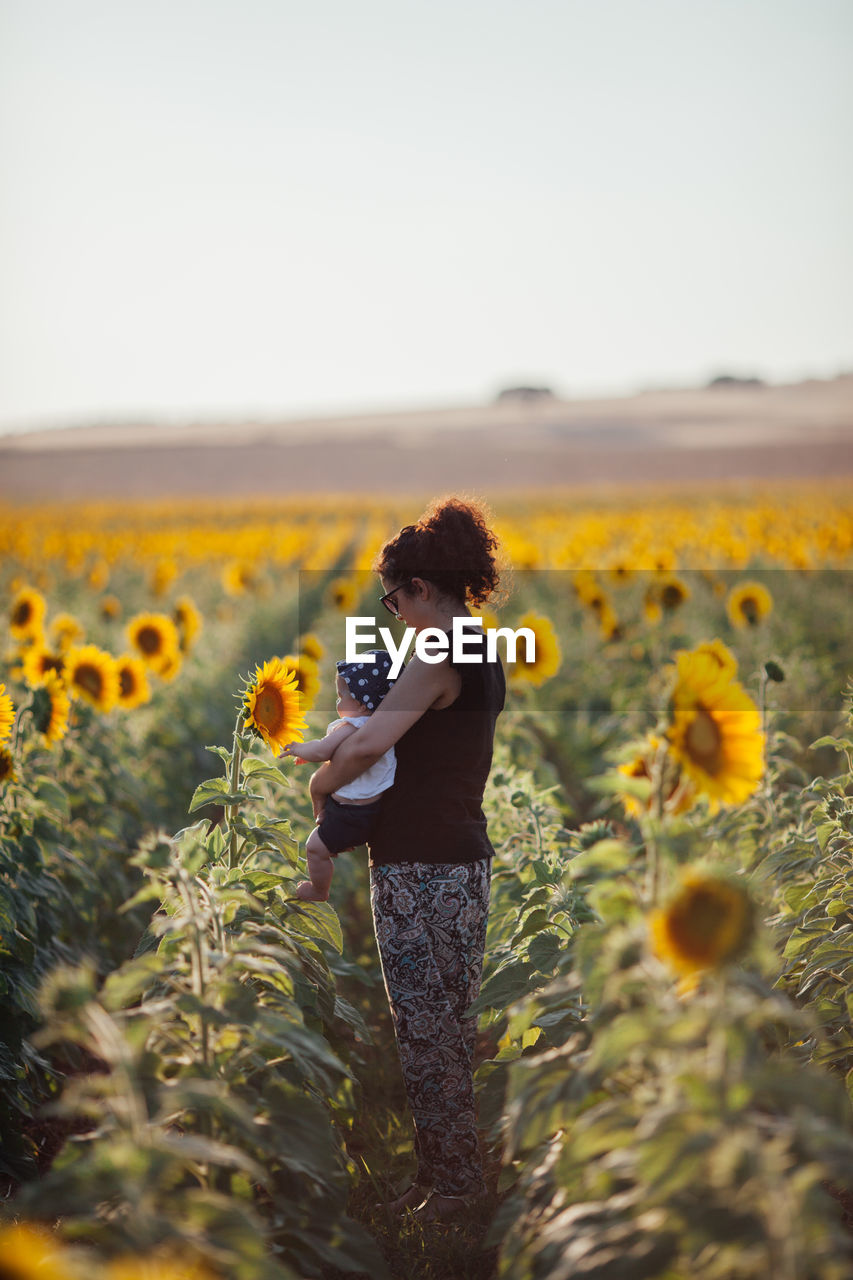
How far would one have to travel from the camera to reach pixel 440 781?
3.29 meters

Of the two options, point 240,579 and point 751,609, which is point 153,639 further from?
point 240,579

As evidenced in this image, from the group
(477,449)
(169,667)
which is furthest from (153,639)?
(477,449)

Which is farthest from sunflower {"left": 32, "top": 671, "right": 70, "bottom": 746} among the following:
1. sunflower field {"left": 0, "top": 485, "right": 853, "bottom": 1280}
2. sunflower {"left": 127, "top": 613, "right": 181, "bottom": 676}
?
sunflower {"left": 127, "top": 613, "right": 181, "bottom": 676}

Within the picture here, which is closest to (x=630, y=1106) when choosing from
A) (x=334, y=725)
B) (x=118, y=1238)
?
(x=118, y=1238)

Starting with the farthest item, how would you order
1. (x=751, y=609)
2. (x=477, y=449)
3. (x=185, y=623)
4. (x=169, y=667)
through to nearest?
(x=477, y=449), (x=185, y=623), (x=751, y=609), (x=169, y=667)

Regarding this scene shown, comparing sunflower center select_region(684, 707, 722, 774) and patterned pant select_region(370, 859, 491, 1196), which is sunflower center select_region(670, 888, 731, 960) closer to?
sunflower center select_region(684, 707, 722, 774)

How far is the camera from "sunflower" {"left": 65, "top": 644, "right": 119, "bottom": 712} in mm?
6109

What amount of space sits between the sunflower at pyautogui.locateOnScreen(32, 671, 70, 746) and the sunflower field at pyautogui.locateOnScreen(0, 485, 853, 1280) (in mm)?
21

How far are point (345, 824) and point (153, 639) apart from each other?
4494 mm

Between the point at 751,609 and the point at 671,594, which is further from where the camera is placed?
the point at 671,594

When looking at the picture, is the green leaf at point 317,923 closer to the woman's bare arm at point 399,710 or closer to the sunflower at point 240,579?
the woman's bare arm at point 399,710

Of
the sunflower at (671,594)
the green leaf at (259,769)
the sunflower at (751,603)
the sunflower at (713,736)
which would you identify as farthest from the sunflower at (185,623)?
the sunflower at (713,736)

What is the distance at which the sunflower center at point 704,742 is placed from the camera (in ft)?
7.09

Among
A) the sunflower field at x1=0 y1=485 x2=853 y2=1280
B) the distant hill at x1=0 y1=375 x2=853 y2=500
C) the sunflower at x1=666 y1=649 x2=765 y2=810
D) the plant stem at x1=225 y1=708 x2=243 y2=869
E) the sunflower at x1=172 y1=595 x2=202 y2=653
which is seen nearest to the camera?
the sunflower field at x1=0 y1=485 x2=853 y2=1280
